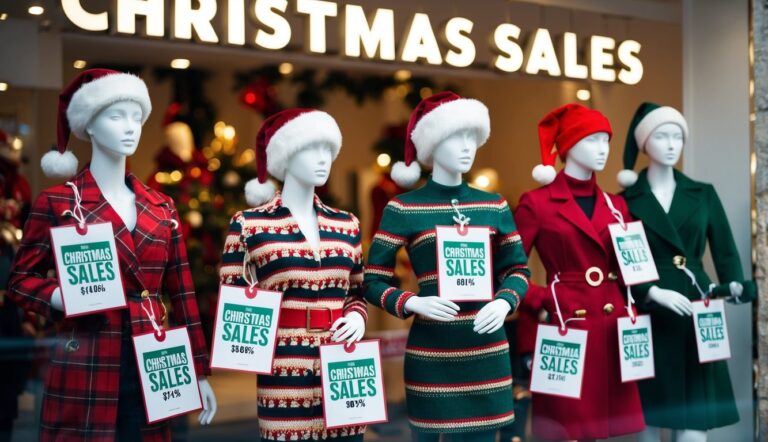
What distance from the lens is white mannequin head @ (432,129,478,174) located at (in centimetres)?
345

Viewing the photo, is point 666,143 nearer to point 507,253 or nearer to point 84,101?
point 507,253

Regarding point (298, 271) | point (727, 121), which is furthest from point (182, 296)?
point (727, 121)

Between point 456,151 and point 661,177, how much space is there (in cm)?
121

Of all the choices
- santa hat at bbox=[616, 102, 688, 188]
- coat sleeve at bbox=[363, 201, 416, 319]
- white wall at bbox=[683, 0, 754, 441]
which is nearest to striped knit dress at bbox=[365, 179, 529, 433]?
coat sleeve at bbox=[363, 201, 416, 319]

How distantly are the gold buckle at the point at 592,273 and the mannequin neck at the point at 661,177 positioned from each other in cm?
59

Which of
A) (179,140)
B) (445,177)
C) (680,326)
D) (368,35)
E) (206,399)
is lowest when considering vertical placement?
(206,399)

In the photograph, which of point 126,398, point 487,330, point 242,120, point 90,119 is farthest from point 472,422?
point 242,120

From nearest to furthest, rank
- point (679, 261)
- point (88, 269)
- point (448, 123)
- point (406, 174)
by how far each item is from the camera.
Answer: point (88, 269)
point (448, 123)
point (406, 174)
point (679, 261)

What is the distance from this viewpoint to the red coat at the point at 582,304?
3.84 meters

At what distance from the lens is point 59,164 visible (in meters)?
3.16

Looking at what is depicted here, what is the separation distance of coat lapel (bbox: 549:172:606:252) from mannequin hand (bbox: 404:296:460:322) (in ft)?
2.58

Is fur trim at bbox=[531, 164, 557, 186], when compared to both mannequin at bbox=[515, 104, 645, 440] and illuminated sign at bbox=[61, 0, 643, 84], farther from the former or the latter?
illuminated sign at bbox=[61, 0, 643, 84]

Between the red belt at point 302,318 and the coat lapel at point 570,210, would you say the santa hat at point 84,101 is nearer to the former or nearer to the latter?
the red belt at point 302,318

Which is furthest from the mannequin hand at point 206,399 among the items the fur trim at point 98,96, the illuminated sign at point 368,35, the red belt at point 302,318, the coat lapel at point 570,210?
the coat lapel at point 570,210
